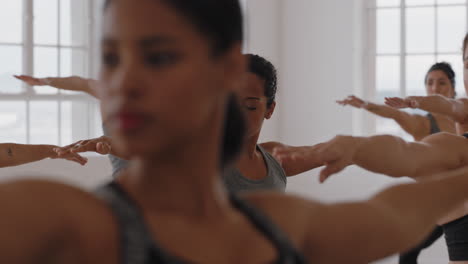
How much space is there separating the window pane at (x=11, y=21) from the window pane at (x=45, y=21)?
0.50 ft

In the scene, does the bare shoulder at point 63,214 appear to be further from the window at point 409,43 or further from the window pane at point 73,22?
the window at point 409,43

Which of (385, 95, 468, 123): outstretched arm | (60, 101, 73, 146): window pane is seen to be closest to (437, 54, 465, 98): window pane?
(60, 101, 73, 146): window pane

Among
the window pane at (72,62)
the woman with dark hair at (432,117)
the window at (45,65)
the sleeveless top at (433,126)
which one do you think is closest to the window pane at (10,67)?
the window at (45,65)

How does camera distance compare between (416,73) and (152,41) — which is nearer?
(152,41)

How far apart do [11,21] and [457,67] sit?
4.39 meters

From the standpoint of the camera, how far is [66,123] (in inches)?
242

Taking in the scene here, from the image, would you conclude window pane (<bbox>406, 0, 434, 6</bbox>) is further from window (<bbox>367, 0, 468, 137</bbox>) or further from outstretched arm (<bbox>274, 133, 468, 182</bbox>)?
outstretched arm (<bbox>274, 133, 468, 182</bbox>)

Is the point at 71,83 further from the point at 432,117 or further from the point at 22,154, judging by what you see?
the point at 432,117

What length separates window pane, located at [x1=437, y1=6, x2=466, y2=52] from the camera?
7.11m

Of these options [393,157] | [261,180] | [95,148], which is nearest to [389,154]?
[393,157]

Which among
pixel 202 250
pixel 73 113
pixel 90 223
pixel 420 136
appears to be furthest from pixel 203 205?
pixel 73 113

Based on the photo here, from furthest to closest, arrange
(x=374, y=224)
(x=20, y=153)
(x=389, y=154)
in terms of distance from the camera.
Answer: (x=20, y=153), (x=389, y=154), (x=374, y=224)

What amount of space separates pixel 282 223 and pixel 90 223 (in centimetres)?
31

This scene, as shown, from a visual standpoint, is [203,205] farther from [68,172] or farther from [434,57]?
[434,57]
